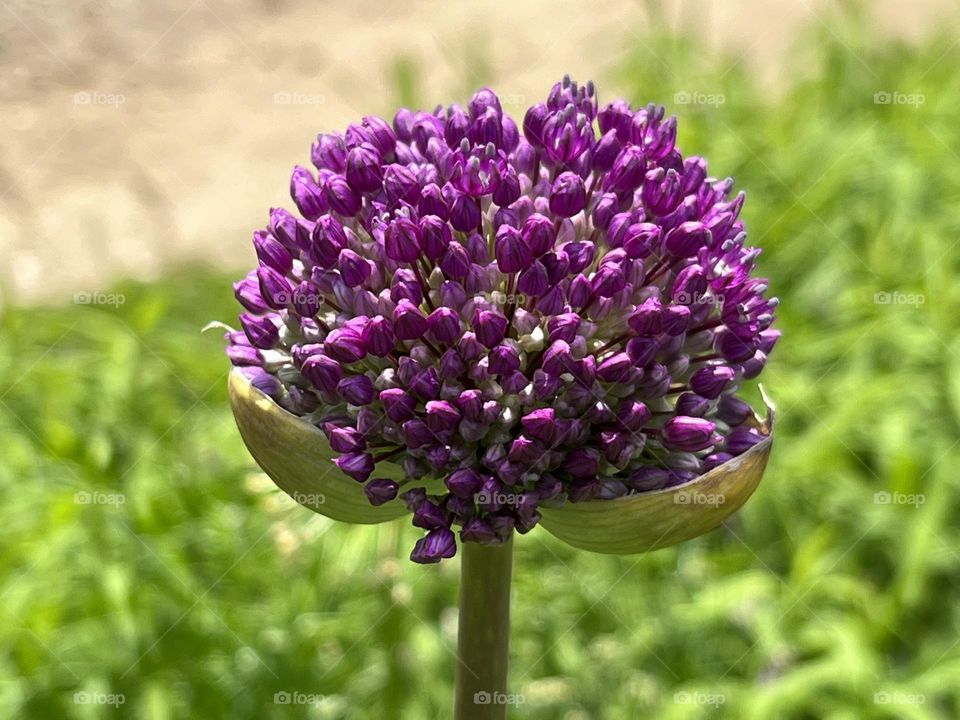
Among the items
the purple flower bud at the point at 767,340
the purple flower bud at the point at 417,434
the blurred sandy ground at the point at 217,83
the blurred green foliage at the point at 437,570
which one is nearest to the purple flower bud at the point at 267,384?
the purple flower bud at the point at 417,434

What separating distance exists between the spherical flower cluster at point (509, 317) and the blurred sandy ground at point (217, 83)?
4.05 meters

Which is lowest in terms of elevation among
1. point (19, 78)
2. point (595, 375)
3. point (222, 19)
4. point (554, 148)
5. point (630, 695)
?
point (630, 695)

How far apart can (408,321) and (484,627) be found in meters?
0.42

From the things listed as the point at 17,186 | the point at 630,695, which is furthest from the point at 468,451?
the point at 17,186

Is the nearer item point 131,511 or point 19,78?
point 131,511

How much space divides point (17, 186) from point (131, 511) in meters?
4.25

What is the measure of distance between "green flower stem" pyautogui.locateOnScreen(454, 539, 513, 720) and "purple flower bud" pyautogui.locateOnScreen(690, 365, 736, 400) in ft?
1.01

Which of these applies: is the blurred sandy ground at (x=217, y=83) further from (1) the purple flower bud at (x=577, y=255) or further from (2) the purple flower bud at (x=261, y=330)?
(1) the purple flower bud at (x=577, y=255)

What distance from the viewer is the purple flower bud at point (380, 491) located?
145 centimetres

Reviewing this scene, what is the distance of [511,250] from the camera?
4.64 ft

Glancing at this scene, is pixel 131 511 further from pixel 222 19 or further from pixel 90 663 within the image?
pixel 222 19

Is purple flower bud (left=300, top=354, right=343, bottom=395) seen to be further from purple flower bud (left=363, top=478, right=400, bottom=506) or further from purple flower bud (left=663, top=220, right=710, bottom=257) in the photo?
purple flower bud (left=663, top=220, right=710, bottom=257)

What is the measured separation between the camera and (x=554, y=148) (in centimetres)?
153

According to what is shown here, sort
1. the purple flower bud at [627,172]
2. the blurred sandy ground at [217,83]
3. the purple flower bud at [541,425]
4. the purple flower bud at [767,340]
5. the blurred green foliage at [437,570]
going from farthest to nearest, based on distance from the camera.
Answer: the blurred sandy ground at [217,83] → the blurred green foliage at [437,570] → the purple flower bud at [767,340] → the purple flower bud at [627,172] → the purple flower bud at [541,425]
